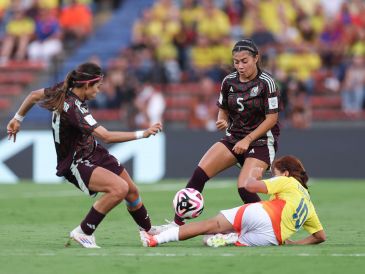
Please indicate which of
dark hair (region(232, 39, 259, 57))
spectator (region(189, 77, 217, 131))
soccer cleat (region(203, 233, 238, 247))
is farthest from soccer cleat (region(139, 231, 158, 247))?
spectator (region(189, 77, 217, 131))

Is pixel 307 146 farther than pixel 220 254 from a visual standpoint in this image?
Yes

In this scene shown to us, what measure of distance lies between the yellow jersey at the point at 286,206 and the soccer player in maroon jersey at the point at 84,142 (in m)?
1.29

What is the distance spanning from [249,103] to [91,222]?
2311mm

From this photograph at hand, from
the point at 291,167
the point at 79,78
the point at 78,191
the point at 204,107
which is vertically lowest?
the point at 78,191

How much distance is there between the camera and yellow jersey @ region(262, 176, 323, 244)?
33.1 feet

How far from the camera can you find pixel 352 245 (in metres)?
10.5

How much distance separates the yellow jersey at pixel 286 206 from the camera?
10.1 m

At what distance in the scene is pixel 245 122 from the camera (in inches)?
458

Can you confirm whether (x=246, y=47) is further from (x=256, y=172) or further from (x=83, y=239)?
(x=83, y=239)

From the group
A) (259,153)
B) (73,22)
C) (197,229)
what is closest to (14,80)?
(73,22)

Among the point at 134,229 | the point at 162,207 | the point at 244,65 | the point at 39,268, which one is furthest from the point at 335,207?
the point at 39,268

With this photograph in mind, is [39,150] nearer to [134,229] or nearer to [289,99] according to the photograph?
[289,99]

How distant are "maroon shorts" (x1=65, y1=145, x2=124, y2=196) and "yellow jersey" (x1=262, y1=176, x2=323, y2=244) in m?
1.65

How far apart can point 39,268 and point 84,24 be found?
60.7 ft
